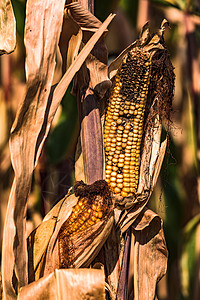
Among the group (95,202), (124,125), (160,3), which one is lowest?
(95,202)

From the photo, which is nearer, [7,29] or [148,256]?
[7,29]

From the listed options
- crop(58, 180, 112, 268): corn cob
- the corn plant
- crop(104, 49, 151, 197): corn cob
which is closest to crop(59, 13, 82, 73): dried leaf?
the corn plant

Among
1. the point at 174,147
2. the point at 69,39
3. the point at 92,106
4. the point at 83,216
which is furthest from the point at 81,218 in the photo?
the point at 174,147

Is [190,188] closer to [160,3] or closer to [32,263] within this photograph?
[160,3]

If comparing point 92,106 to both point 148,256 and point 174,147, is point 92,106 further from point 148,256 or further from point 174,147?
point 174,147

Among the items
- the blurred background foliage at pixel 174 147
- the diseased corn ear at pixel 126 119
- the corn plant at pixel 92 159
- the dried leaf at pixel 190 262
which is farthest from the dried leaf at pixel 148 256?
the dried leaf at pixel 190 262

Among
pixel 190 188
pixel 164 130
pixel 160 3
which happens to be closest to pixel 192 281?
pixel 190 188

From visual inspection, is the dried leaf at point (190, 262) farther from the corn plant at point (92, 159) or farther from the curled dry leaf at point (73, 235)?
the curled dry leaf at point (73, 235)
